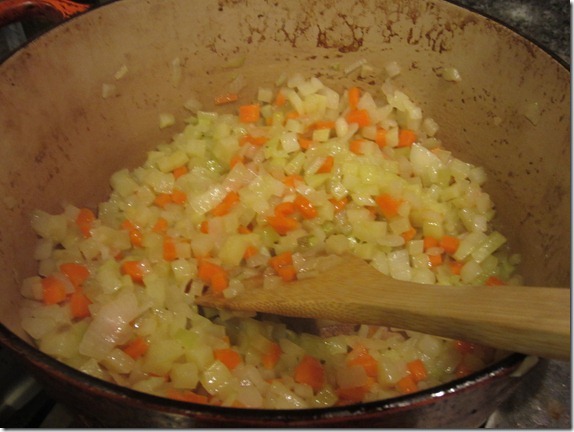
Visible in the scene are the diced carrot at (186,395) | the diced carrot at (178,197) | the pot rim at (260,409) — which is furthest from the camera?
the diced carrot at (178,197)

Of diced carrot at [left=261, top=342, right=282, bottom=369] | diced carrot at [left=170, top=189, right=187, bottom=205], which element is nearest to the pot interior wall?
diced carrot at [left=170, top=189, right=187, bottom=205]

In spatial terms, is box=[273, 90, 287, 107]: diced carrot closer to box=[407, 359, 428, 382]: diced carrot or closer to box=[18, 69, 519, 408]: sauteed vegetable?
box=[18, 69, 519, 408]: sauteed vegetable

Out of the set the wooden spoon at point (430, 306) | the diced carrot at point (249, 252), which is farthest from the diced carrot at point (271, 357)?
the diced carrot at point (249, 252)

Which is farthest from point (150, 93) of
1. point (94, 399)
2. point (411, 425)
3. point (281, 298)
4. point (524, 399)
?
point (524, 399)

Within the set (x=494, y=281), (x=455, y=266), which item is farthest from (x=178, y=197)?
(x=494, y=281)

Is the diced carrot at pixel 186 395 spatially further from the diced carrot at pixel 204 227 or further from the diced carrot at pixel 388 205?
the diced carrot at pixel 388 205

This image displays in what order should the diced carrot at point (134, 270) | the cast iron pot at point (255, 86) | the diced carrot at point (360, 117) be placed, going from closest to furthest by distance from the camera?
the cast iron pot at point (255, 86)
the diced carrot at point (134, 270)
the diced carrot at point (360, 117)
